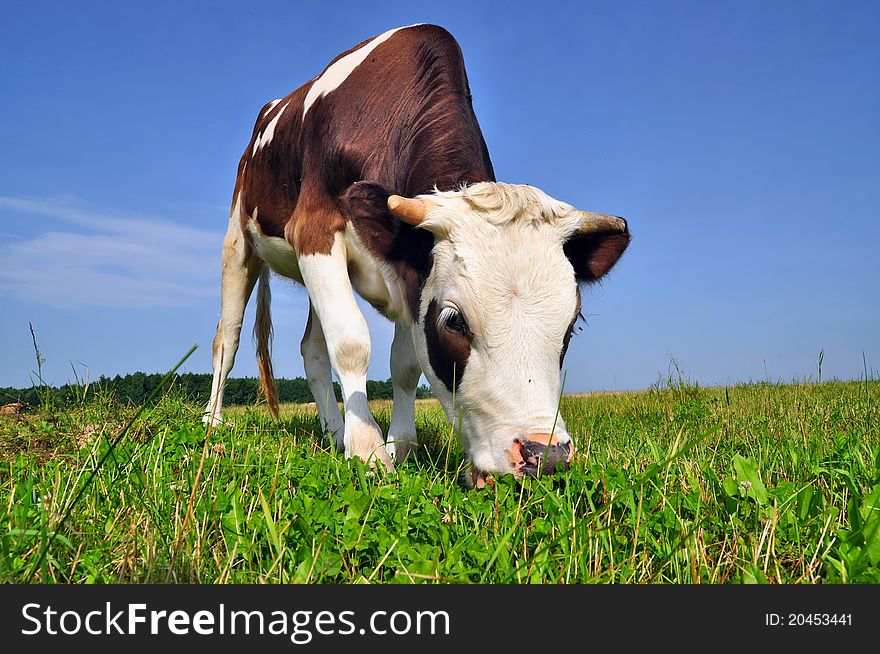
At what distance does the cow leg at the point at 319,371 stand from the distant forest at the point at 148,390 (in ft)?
1.03

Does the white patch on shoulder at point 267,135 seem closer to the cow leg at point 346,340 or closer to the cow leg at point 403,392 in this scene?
the cow leg at point 346,340

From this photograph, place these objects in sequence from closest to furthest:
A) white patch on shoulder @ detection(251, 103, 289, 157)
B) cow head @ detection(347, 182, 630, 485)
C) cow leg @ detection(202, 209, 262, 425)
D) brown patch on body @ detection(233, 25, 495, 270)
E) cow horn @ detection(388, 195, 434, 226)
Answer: cow head @ detection(347, 182, 630, 485), cow horn @ detection(388, 195, 434, 226), brown patch on body @ detection(233, 25, 495, 270), white patch on shoulder @ detection(251, 103, 289, 157), cow leg @ detection(202, 209, 262, 425)

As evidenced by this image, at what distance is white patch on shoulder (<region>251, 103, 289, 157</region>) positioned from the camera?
6.65m

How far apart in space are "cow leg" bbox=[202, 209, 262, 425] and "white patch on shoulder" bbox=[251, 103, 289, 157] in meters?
0.75

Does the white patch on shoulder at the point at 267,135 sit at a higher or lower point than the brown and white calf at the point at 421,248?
higher

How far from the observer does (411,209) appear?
3.99 m

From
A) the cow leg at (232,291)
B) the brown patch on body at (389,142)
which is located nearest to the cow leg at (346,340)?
the brown patch on body at (389,142)

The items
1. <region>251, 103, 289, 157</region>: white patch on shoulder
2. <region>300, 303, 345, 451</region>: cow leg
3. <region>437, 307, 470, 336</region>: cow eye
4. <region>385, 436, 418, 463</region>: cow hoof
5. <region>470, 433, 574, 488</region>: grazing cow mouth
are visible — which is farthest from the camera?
<region>251, 103, 289, 157</region>: white patch on shoulder

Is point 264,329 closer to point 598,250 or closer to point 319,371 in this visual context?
point 319,371

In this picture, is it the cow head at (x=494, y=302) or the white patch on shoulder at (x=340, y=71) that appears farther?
the white patch on shoulder at (x=340, y=71)

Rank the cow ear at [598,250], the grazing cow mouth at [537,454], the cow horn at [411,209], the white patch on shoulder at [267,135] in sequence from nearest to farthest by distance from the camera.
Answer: the grazing cow mouth at [537,454] → the cow horn at [411,209] → the cow ear at [598,250] → the white patch on shoulder at [267,135]

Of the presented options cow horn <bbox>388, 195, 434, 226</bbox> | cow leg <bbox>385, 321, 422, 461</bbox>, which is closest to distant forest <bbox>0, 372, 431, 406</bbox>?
cow leg <bbox>385, 321, 422, 461</bbox>

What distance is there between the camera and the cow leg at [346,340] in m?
4.44

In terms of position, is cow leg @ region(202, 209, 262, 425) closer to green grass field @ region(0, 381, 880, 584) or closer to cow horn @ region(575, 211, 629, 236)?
green grass field @ region(0, 381, 880, 584)
